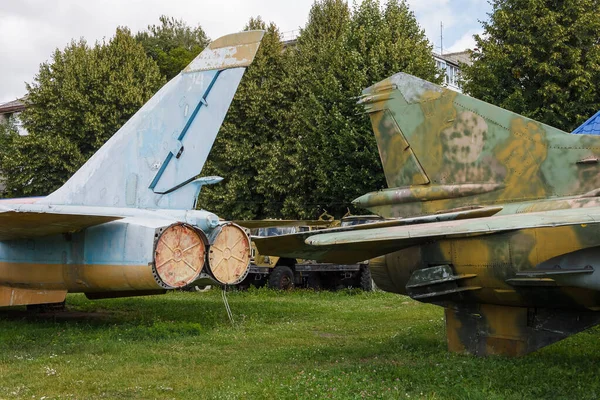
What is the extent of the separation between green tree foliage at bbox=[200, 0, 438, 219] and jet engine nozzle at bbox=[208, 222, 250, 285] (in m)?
9.79

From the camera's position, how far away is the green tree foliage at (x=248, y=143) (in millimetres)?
28594

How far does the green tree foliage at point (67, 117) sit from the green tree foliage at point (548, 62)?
16.6 metres

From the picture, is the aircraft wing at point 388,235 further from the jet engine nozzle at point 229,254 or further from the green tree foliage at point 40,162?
the green tree foliage at point 40,162

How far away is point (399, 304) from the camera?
1525 cm

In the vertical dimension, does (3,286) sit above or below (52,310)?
above

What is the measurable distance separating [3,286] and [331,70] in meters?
15.4

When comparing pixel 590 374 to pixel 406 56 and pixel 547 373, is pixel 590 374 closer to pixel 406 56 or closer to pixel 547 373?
pixel 547 373

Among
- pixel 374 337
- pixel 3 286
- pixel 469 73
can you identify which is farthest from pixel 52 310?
pixel 469 73

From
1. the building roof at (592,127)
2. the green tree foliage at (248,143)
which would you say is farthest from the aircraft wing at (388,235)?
the green tree foliage at (248,143)

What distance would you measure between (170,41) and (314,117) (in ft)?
87.2

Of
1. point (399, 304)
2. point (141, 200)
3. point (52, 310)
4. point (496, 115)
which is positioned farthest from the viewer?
point (399, 304)

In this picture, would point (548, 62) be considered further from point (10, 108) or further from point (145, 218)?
point (10, 108)

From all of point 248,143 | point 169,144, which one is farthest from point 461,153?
point 248,143

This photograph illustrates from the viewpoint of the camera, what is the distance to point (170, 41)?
155 feet
